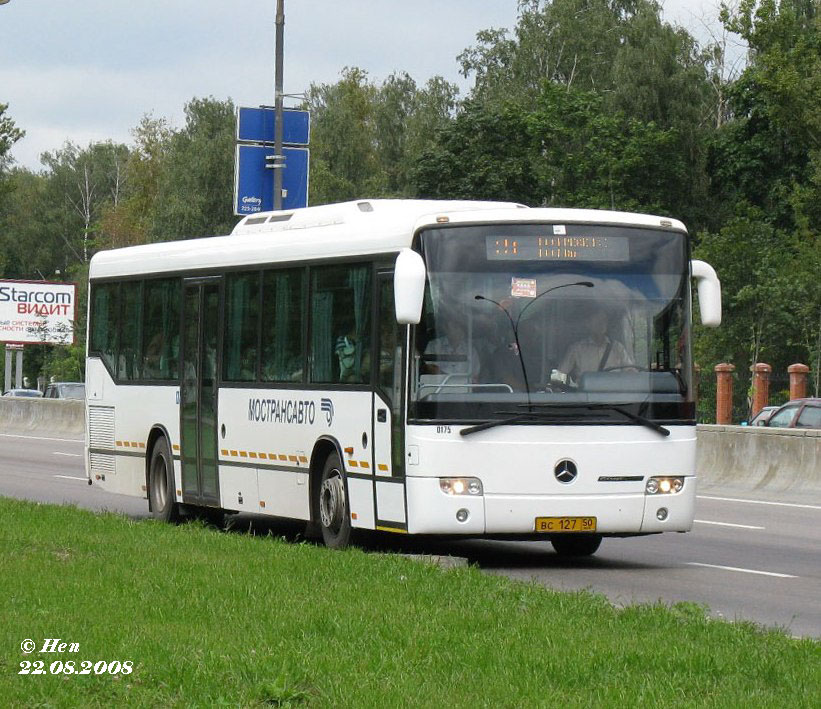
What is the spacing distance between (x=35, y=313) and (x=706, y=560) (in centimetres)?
6611

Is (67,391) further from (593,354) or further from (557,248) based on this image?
(593,354)

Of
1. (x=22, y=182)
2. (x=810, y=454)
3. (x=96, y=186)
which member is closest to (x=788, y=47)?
(x=810, y=454)

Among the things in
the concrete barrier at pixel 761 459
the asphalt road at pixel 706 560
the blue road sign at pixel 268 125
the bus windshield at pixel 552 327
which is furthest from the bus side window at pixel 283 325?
the blue road sign at pixel 268 125

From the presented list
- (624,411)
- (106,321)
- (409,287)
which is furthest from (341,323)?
(106,321)

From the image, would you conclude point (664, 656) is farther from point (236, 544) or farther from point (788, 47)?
point (788, 47)

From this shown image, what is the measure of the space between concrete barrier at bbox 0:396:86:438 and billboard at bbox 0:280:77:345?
25.7 meters

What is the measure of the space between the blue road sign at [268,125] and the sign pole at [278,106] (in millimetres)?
453

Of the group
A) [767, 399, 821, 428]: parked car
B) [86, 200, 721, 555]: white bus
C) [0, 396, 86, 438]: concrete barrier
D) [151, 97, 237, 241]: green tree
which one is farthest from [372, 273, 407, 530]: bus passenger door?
[151, 97, 237, 241]: green tree

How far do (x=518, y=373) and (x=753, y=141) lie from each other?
192 feet

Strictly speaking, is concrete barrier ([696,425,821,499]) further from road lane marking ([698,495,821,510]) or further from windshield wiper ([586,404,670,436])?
windshield wiper ([586,404,670,436])

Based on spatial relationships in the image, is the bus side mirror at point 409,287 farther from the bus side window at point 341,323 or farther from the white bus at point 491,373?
the bus side window at point 341,323

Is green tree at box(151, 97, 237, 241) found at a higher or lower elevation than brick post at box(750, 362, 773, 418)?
higher

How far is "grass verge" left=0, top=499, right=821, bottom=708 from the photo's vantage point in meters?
7.99

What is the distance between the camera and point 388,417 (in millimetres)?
15180
